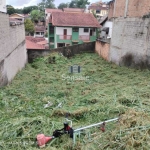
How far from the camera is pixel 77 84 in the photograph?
698 centimetres

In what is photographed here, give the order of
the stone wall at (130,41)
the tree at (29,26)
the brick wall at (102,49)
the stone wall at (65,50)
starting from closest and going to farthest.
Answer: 1. the stone wall at (130,41)
2. the brick wall at (102,49)
3. the stone wall at (65,50)
4. the tree at (29,26)

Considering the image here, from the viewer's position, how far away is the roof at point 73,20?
1680cm

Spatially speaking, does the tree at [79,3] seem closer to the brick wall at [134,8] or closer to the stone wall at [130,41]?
the brick wall at [134,8]

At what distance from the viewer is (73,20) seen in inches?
675

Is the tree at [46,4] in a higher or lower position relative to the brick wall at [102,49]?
higher

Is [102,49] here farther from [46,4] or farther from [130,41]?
[46,4]

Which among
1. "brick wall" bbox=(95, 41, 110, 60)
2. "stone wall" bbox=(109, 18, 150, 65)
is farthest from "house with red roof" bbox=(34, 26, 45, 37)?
"stone wall" bbox=(109, 18, 150, 65)

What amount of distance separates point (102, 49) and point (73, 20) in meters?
6.23

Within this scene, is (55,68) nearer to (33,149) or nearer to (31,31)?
(33,149)

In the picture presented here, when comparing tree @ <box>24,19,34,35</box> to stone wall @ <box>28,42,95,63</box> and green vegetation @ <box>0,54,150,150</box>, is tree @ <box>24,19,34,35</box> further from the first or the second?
green vegetation @ <box>0,54,150,150</box>

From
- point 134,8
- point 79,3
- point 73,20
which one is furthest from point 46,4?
point 134,8

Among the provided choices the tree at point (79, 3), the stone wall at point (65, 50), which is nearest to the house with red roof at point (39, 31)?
the stone wall at point (65, 50)

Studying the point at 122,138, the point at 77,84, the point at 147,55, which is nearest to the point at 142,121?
the point at 122,138

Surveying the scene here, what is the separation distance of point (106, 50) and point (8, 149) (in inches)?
396
